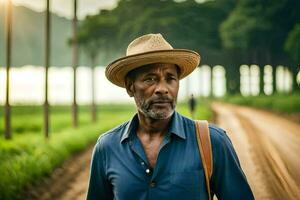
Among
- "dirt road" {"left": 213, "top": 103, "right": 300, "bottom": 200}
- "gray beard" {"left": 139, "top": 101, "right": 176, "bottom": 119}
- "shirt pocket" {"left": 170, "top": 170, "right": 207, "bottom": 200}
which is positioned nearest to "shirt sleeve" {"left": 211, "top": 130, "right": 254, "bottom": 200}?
"shirt pocket" {"left": 170, "top": 170, "right": 207, "bottom": 200}

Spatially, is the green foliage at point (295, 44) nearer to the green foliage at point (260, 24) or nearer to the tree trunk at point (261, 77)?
the green foliage at point (260, 24)

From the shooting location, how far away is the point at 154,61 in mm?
3182

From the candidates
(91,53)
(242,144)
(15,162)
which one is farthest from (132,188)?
(91,53)

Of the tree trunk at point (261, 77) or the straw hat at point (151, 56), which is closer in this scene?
the straw hat at point (151, 56)

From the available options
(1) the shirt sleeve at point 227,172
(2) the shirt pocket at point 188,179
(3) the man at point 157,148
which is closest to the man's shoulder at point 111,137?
(3) the man at point 157,148

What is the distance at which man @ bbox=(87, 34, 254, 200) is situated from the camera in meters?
2.90

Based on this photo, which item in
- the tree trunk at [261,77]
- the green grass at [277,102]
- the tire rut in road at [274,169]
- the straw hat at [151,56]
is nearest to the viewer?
the straw hat at [151,56]

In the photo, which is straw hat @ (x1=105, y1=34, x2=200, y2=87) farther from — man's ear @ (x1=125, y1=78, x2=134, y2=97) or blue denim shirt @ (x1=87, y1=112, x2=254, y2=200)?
blue denim shirt @ (x1=87, y1=112, x2=254, y2=200)

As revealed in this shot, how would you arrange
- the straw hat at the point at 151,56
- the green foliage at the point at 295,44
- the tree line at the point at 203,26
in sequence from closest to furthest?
1. the straw hat at the point at 151,56
2. the green foliage at the point at 295,44
3. the tree line at the point at 203,26

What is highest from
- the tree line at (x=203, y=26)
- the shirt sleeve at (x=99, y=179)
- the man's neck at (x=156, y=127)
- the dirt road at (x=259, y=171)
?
the tree line at (x=203, y=26)

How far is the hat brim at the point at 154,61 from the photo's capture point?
313 cm

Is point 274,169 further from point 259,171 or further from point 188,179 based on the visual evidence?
→ point 188,179

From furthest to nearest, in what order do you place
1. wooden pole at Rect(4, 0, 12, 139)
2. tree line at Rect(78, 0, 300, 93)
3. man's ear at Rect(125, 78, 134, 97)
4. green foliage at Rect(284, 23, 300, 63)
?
tree line at Rect(78, 0, 300, 93) → green foliage at Rect(284, 23, 300, 63) → wooden pole at Rect(4, 0, 12, 139) → man's ear at Rect(125, 78, 134, 97)

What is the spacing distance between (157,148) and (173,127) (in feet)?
0.54
